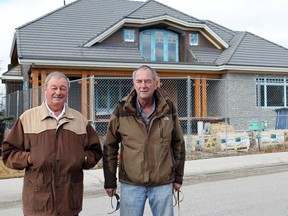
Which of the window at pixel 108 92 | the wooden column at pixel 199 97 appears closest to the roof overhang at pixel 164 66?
the wooden column at pixel 199 97

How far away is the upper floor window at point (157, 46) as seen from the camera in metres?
18.3

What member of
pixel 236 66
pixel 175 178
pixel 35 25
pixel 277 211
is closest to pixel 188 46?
pixel 236 66

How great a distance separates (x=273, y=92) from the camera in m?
19.3

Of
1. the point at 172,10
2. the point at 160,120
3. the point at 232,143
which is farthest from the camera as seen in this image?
the point at 172,10

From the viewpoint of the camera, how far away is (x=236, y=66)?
1762cm

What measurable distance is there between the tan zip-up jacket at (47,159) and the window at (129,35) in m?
15.1

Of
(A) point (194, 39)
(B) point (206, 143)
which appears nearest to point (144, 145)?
(B) point (206, 143)

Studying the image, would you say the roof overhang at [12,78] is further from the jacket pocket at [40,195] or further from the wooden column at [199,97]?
the jacket pocket at [40,195]

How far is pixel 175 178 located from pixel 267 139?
10434 mm

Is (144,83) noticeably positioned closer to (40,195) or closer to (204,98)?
(40,195)

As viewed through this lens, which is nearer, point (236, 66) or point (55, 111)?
point (55, 111)

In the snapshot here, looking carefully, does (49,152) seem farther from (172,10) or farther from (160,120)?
(172,10)

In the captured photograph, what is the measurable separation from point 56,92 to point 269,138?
1134 cm

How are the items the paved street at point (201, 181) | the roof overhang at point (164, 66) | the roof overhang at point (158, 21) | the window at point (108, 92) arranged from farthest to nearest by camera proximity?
1. the window at point (108, 92)
2. the roof overhang at point (158, 21)
3. the roof overhang at point (164, 66)
4. the paved street at point (201, 181)
